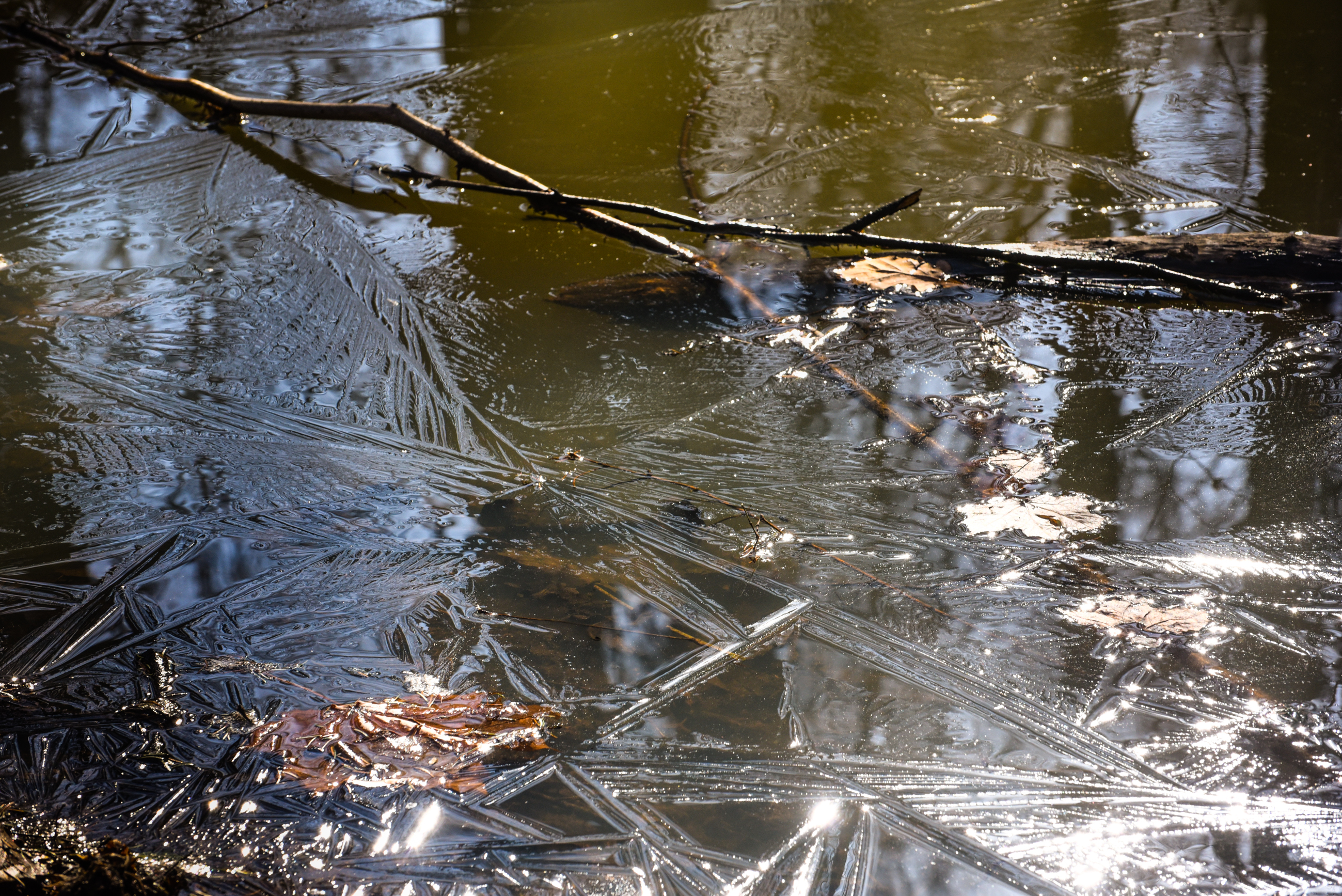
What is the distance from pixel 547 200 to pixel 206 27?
4.10 m

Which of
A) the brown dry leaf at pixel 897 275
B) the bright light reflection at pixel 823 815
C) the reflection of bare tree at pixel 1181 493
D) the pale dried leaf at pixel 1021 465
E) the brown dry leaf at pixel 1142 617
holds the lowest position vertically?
the bright light reflection at pixel 823 815

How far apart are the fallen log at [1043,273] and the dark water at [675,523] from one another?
138 millimetres

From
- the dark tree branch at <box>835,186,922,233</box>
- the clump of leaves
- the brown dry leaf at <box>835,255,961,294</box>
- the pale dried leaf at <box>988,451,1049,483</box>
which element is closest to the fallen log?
the brown dry leaf at <box>835,255,961,294</box>

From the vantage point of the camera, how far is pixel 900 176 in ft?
13.5

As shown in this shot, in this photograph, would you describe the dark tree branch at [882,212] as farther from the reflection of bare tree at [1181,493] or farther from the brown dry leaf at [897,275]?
the reflection of bare tree at [1181,493]

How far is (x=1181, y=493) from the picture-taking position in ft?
7.41

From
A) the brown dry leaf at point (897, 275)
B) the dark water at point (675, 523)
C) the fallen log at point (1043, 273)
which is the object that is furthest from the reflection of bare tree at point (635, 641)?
the brown dry leaf at point (897, 275)

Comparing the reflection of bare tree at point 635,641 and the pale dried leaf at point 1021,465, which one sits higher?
the pale dried leaf at point 1021,465

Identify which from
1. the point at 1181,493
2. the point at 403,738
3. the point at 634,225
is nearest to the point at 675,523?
the point at 403,738

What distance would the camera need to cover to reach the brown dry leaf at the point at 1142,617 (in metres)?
1.87

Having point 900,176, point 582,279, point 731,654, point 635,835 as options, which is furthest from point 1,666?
point 900,176

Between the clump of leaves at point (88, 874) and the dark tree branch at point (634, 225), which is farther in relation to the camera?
the dark tree branch at point (634, 225)

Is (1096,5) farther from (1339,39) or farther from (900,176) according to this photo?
(900,176)

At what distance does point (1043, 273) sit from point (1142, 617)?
180cm
